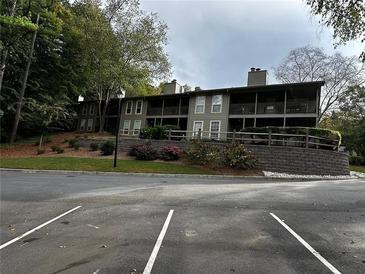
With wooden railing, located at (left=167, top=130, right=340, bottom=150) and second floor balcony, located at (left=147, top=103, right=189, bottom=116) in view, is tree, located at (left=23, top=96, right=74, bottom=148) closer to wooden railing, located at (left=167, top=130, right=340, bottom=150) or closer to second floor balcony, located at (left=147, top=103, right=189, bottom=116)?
second floor balcony, located at (left=147, top=103, right=189, bottom=116)

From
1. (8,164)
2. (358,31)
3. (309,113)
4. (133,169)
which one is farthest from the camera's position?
(309,113)

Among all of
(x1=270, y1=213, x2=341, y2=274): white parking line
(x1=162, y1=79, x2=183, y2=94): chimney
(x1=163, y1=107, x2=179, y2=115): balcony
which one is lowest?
(x1=270, y1=213, x2=341, y2=274): white parking line

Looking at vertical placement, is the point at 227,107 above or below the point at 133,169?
above

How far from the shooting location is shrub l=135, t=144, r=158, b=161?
2173cm

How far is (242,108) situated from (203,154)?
11.9m

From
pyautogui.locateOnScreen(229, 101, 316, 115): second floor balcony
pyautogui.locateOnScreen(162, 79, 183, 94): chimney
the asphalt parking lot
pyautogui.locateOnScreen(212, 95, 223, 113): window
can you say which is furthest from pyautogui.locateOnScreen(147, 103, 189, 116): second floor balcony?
the asphalt parking lot

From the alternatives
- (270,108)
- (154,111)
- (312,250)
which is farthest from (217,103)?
(312,250)

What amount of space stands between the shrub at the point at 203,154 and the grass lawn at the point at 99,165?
0.70 m

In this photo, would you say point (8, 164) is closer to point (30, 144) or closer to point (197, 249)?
point (30, 144)

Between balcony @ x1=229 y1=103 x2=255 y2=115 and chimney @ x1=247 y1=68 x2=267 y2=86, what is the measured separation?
264cm

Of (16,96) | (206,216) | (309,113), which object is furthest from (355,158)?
(16,96)

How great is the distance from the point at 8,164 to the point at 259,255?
1928cm

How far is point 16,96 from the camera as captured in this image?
30531 mm

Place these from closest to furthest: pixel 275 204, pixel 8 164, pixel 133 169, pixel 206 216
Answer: pixel 206 216 → pixel 275 204 → pixel 133 169 → pixel 8 164
